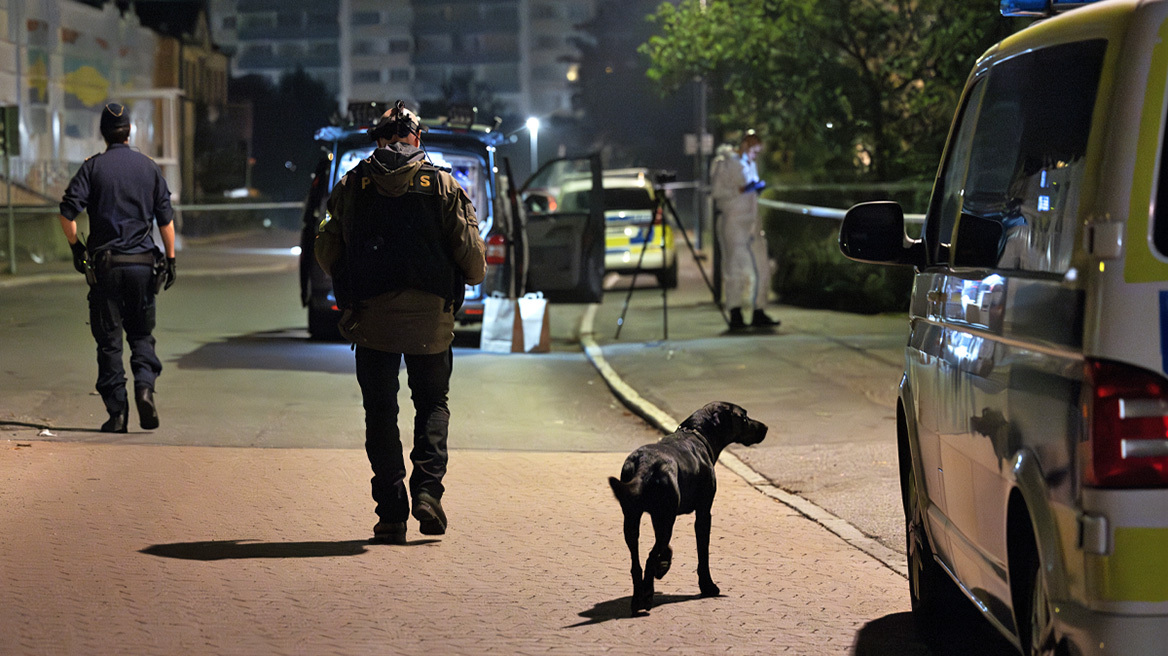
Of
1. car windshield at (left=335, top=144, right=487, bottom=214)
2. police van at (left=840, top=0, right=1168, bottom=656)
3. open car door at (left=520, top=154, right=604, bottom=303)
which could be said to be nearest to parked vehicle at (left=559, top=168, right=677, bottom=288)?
open car door at (left=520, top=154, right=604, bottom=303)

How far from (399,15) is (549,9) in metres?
15.8

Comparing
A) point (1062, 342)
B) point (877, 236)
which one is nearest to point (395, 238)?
point (877, 236)

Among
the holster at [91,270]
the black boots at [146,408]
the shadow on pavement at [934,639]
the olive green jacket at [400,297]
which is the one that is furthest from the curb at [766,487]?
the holster at [91,270]

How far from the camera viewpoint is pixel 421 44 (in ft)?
526

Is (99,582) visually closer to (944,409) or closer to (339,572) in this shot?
(339,572)

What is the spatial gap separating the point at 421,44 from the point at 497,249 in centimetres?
14944

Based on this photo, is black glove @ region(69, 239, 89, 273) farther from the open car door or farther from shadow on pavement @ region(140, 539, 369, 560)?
the open car door

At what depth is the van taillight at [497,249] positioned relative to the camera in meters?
14.6

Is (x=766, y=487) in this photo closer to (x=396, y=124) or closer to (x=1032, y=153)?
(x=396, y=124)

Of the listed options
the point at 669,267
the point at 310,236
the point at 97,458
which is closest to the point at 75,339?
the point at 310,236

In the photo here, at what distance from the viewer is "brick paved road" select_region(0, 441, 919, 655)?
5137mm

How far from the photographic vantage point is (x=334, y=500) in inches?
Answer: 296

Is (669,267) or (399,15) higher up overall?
(399,15)

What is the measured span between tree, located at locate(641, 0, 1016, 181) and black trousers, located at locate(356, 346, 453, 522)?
44.6 feet
